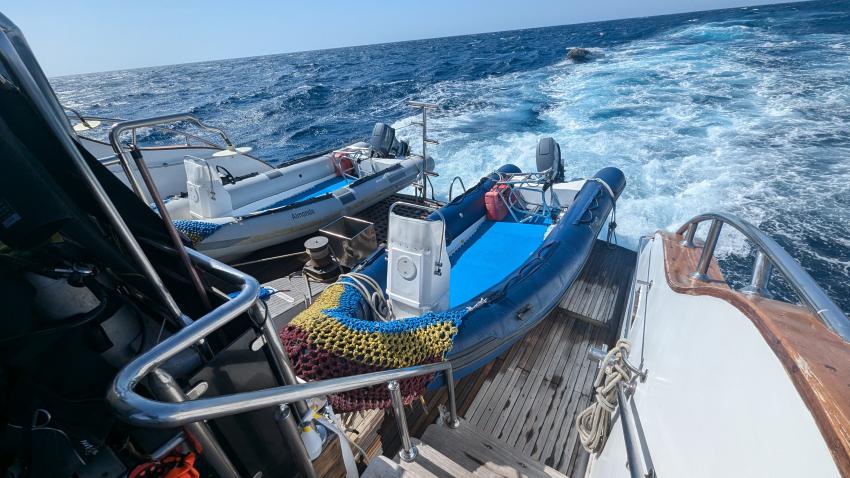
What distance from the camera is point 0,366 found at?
732mm

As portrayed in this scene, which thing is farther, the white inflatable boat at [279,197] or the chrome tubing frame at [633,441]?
the white inflatable boat at [279,197]

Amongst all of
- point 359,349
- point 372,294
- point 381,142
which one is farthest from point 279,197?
point 359,349

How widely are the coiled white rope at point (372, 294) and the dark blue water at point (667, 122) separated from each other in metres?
4.80

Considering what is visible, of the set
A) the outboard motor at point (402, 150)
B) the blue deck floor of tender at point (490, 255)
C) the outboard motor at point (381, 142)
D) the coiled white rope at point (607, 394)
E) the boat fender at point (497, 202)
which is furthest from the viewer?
the outboard motor at point (402, 150)

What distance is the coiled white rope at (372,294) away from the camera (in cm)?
297

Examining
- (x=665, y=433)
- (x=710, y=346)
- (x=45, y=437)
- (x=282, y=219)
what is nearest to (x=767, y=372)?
(x=710, y=346)

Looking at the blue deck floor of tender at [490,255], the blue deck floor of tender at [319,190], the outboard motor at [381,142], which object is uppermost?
the outboard motor at [381,142]

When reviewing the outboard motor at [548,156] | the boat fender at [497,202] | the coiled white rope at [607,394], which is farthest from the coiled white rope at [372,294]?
the outboard motor at [548,156]

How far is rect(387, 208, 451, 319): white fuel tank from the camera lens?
8.87ft

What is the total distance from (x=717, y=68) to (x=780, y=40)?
7794mm

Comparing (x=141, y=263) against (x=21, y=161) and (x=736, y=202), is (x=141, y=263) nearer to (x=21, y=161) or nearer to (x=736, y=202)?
(x=21, y=161)

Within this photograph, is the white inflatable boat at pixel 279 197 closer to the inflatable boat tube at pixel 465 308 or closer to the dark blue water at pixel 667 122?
the inflatable boat tube at pixel 465 308

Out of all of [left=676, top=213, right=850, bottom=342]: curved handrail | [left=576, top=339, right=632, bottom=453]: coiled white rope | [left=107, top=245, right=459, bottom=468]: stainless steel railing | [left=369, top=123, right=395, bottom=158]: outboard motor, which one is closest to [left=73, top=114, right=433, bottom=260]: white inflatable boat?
[left=369, top=123, right=395, bottom=158]: outboard motor

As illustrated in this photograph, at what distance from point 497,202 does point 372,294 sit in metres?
2.85
